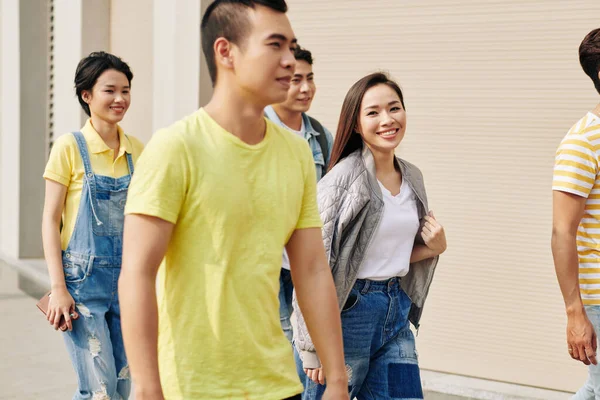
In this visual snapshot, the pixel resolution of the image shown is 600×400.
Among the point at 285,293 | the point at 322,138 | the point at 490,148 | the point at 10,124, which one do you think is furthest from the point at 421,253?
the point at 10,124

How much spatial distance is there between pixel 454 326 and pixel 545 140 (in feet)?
4.56

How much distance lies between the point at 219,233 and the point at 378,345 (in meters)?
1.59

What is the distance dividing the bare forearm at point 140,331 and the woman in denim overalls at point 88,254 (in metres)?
2.22

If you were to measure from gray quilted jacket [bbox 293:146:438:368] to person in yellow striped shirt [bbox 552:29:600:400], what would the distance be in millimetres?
583

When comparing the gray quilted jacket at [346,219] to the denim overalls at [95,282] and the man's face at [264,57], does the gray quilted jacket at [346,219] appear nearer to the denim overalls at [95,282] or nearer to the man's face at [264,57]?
the denim overalls at [95,282]

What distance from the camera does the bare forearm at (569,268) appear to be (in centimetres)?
360

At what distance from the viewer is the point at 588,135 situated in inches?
142

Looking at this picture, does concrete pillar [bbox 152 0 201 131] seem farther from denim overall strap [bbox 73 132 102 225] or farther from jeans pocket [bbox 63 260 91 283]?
jeans pocket [bbox 63 260 91 283]

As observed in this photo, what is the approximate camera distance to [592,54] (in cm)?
375

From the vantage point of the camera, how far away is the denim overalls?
4.46m

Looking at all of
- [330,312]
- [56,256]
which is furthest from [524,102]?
[330,312]

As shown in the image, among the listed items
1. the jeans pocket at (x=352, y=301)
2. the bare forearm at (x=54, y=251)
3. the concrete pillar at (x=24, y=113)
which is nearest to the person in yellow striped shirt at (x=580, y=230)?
the jeans pocket at (x=352, y=301)

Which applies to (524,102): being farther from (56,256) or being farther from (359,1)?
(56,256)

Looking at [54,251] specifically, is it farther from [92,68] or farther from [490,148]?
[490,148]
